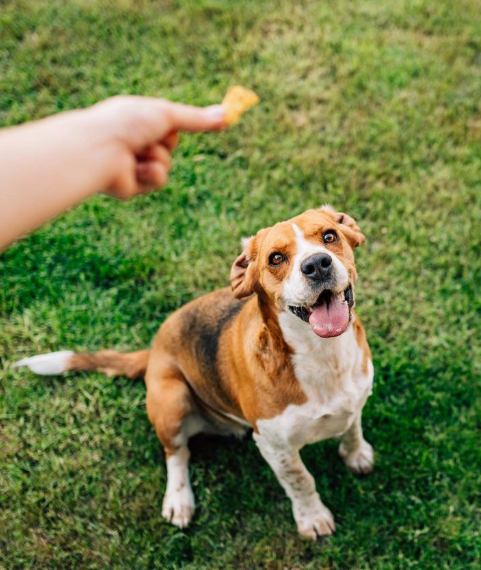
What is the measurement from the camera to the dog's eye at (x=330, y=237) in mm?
3201

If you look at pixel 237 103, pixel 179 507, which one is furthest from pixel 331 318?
pixel 179 507

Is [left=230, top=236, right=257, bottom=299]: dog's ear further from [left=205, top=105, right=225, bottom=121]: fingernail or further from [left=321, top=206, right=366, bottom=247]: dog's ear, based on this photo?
[left=205, top=105, right=225, bottom=121]: fingernail

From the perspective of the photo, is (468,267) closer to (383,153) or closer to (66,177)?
(383,153)

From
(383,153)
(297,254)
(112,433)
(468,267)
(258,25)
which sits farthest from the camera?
(258,25)

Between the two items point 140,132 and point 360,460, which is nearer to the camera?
point 140,132

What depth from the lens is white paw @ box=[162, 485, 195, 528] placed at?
4.38m

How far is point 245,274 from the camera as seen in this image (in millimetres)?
3359

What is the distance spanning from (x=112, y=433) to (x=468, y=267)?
134 inches

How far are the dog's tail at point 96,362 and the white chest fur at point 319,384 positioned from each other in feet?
4.97

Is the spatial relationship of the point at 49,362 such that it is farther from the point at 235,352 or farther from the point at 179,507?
the point at 235,352

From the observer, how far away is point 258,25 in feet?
22.5

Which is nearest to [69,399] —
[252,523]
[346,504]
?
[252,523]

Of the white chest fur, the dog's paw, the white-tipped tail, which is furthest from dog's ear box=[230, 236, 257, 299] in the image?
the white-tipped tail

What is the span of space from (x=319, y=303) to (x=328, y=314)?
74 millimetres
